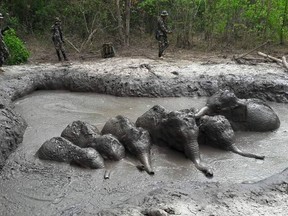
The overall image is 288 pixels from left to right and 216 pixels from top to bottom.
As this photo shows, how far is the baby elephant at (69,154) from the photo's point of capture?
20.7ft

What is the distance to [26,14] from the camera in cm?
1848

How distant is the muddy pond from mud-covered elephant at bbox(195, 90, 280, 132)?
0.55 ft

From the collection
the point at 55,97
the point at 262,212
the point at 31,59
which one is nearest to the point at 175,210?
the point at 262,212

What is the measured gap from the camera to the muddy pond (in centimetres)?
532

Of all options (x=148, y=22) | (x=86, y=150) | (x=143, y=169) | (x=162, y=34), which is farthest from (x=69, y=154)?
(x=148, y=22)

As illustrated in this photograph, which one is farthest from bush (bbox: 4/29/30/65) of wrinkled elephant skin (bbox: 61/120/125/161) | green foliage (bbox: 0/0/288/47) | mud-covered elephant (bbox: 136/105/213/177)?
mud-covered elephant (bbox: 136/105/213/177)

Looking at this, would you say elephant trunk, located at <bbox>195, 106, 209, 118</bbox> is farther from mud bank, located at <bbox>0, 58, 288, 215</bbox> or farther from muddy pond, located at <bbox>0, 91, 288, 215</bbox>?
mud bank, located at <bbox>0, 58, 288, 215</bbox>

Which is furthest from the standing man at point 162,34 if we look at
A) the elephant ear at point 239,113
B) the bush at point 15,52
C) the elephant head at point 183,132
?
the elephant head at point 183,132

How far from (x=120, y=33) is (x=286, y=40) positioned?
6569mm

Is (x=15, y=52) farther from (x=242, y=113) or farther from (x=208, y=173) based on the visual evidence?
(x=208, y=173)

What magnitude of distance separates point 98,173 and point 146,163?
0.79m

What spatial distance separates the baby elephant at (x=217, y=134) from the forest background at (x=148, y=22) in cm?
850

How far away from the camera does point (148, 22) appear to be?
1822cm

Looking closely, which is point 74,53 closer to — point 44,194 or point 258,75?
point 258,75
